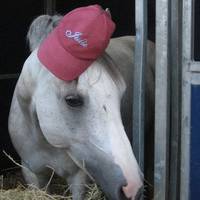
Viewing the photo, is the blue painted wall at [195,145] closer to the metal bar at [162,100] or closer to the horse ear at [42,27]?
the metal bar at [162,100]

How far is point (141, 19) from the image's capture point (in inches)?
94.8

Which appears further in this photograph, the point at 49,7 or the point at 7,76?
the point at 49,7

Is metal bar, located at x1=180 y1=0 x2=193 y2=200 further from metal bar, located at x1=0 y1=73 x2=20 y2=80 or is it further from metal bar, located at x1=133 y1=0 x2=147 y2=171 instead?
metal bar, located at x1=0 y1=73 x2=20 y2=80

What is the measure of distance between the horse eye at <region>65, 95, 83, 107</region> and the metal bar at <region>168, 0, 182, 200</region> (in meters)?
0.51

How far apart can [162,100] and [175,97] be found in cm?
9

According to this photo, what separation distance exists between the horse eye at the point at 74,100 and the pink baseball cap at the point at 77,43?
8 cm

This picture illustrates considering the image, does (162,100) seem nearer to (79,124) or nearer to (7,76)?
(79,124)

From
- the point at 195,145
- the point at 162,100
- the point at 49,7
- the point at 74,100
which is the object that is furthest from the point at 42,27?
the point at 49,7

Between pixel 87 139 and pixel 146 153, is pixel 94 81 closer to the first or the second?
pixel 87 139

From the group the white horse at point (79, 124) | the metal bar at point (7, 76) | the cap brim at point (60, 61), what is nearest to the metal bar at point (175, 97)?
the white horse at point (79, 124)

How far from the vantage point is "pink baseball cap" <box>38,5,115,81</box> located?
7.14 ft

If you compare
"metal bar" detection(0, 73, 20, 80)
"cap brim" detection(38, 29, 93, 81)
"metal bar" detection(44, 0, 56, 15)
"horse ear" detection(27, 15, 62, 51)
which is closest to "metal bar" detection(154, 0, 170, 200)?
"cap brim" detection(38, 29, 93, 81)

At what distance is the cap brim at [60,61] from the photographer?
7.18 feet

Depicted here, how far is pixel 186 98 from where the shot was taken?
94.5 inches
